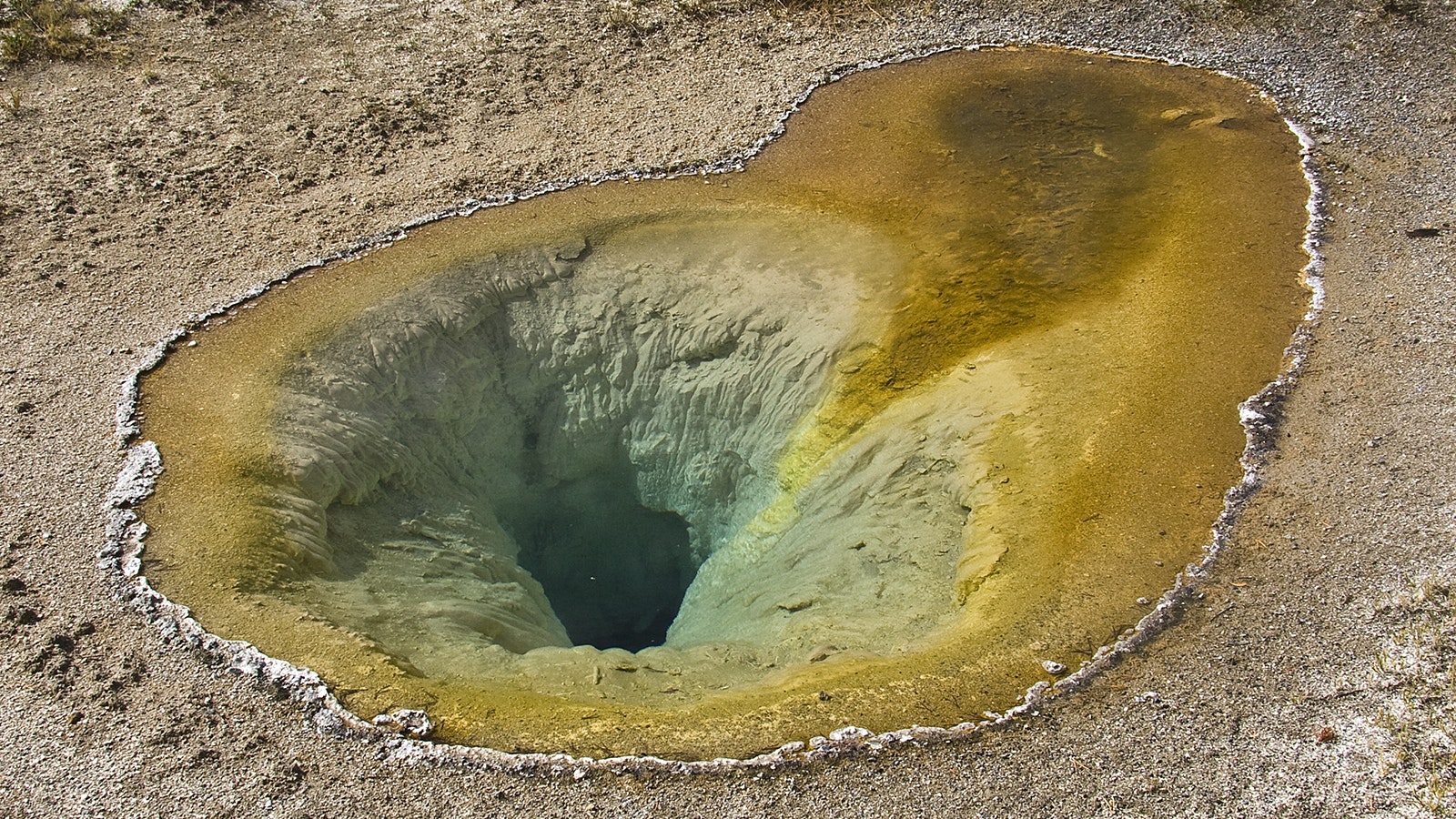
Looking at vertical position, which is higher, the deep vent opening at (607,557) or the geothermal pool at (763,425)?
the geothermal pool at (763,425)

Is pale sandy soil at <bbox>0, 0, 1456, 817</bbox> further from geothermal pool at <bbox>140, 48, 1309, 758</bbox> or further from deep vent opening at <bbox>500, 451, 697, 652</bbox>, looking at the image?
deep vent opening at <bbox>500, 451, 697, 652</bbox>

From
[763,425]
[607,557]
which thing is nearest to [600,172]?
[763,425]

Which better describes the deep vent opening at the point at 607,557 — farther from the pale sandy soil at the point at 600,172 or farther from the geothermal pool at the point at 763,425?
the pale sandy soil at the point at 600,172

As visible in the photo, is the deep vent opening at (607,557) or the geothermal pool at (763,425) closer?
the geothermal pool at (763,425)

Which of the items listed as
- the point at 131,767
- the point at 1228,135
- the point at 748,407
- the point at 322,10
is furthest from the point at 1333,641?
the point at 322,10

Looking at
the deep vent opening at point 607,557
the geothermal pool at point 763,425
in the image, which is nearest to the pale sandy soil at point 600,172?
the geothermal pool at point 763,425

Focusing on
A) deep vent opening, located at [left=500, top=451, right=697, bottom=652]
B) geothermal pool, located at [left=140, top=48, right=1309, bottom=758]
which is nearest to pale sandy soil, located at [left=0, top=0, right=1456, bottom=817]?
geothermal pool, located at [left=140, top=48, right=1309, bottom=758]

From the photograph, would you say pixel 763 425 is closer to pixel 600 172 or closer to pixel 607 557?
pixel 607 557
